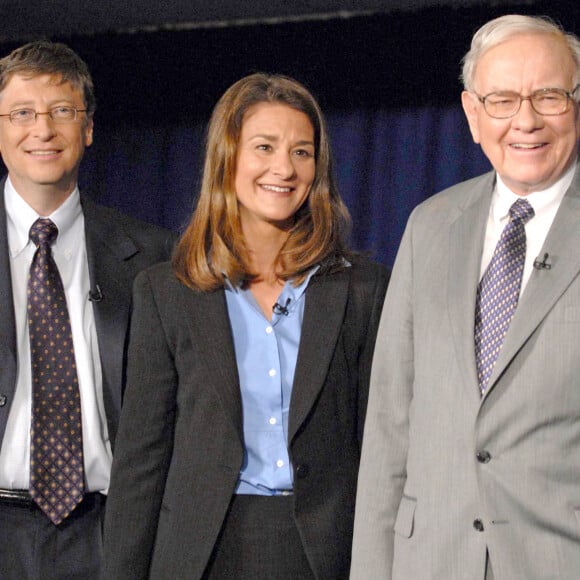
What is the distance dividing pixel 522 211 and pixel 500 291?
17 centimetres

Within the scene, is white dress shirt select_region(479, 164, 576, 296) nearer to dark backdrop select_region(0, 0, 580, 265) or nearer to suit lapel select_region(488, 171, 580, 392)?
suit lapel select_region(488, 171, 580, 392)

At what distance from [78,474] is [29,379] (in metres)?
0.26

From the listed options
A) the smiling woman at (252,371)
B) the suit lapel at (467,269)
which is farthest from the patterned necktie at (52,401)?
the suit lapel at (467,269)

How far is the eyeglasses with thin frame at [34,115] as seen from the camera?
9.62 ft

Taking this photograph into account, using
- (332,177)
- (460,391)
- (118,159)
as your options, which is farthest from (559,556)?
(118,159)

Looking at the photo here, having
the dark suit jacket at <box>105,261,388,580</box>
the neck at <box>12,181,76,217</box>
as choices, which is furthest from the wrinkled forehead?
the dark suit jacket at <box>105,261,388,580</box>

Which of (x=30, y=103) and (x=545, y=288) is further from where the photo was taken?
(x=30, y=103)

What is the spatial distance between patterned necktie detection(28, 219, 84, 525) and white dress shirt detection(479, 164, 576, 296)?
111 centimetres

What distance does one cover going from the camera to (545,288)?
2.09m

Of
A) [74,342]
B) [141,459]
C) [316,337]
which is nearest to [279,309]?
[316,337]

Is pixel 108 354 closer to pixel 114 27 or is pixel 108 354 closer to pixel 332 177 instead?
pixel 332 177

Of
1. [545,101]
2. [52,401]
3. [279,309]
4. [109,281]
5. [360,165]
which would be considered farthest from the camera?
[360,165]

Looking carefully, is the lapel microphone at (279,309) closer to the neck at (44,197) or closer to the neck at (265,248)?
the neck at (265,248)

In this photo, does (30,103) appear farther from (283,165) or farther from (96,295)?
(283,165)
